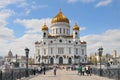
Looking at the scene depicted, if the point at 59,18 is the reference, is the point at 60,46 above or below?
below

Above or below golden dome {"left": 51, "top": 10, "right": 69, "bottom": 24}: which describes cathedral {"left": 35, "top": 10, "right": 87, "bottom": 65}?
below

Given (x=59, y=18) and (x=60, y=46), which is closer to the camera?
(x=60, y=46)

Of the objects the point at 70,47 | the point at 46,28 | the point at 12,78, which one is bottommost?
the point at 12,78

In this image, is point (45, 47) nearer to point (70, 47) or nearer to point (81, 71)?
point (70, 47)

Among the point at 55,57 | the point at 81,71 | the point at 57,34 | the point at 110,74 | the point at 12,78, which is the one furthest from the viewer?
the point at 57,34

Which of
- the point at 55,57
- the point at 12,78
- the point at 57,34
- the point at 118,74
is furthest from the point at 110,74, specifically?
the point at 57,34

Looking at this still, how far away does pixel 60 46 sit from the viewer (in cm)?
11806

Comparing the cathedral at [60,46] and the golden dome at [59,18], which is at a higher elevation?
the golden dome at [59,18]

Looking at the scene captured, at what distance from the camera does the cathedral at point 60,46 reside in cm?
11669

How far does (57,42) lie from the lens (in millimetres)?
118062

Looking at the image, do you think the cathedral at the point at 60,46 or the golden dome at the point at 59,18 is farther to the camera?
the golden dome at the point at 59,18

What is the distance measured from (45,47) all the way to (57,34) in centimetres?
936

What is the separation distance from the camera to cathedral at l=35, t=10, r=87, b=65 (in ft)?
383

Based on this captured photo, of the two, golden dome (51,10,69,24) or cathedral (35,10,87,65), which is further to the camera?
golden dome (51,10,69,24)
